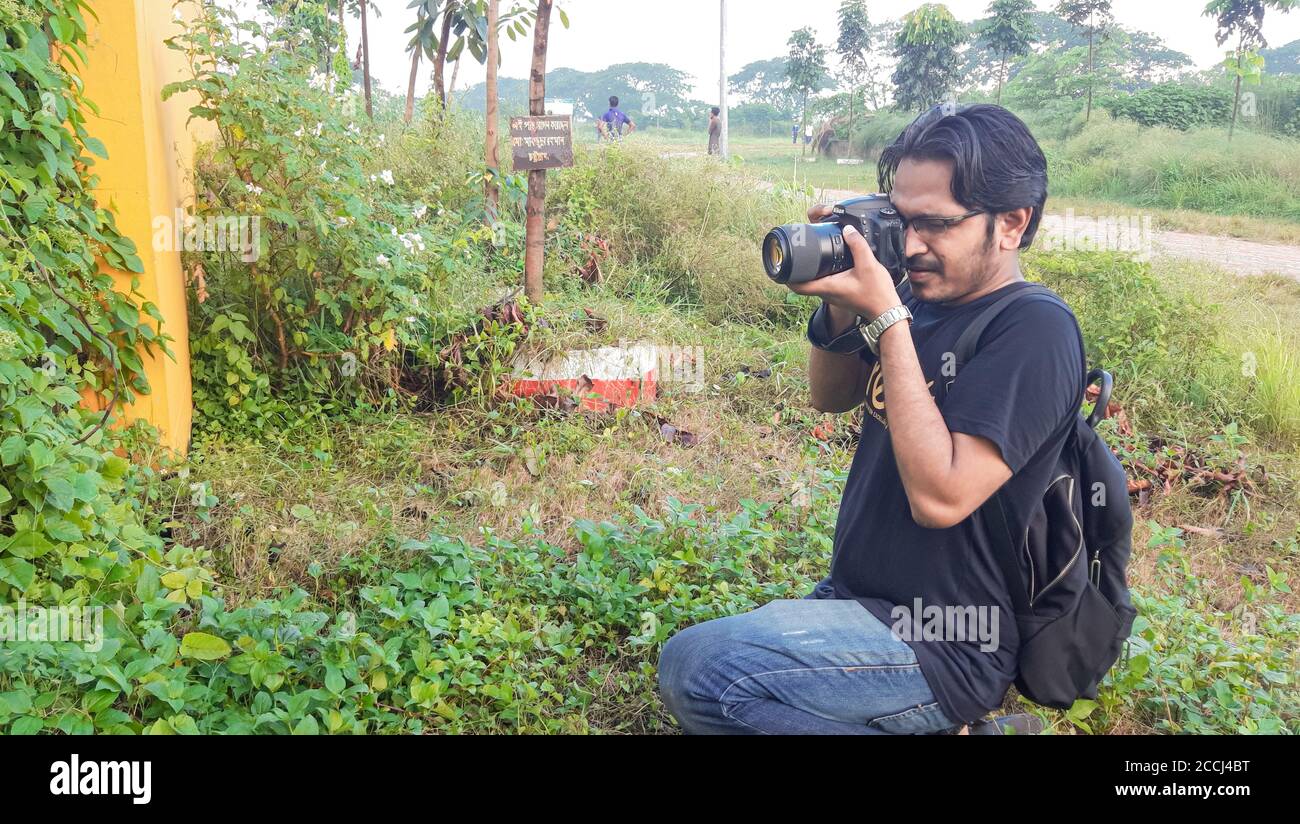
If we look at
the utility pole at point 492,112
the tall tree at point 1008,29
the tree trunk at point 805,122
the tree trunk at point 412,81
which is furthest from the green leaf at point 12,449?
the tree trunk at point 805,122

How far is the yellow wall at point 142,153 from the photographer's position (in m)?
2.99

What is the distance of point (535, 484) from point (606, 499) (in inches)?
10.7

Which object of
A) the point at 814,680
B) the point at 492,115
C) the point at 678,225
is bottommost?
the point at 814,680

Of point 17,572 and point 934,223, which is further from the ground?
point 934,223

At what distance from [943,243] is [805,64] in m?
18.5

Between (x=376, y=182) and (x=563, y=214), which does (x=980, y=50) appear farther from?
(x=376, y=182)

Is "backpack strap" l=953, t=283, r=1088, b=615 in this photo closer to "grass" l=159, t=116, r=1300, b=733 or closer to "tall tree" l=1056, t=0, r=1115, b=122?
"grass" l=159, t=116, r=1300, b=733

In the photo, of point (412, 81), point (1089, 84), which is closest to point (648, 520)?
point (412, 81)

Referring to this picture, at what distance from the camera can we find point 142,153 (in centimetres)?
306

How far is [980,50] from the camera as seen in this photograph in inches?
655

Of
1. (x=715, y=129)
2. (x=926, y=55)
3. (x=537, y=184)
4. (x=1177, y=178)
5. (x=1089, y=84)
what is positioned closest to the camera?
(x=537, y=184)

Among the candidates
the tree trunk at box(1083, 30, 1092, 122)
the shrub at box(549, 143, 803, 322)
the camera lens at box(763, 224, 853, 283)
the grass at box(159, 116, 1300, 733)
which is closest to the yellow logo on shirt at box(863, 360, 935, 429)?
the camera lens at box(763, 224, 853, 283)

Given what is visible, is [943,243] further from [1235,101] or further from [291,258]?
[1235,101]

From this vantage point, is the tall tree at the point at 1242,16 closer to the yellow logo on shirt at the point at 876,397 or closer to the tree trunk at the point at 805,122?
the tree trunk at the point at 805,122
